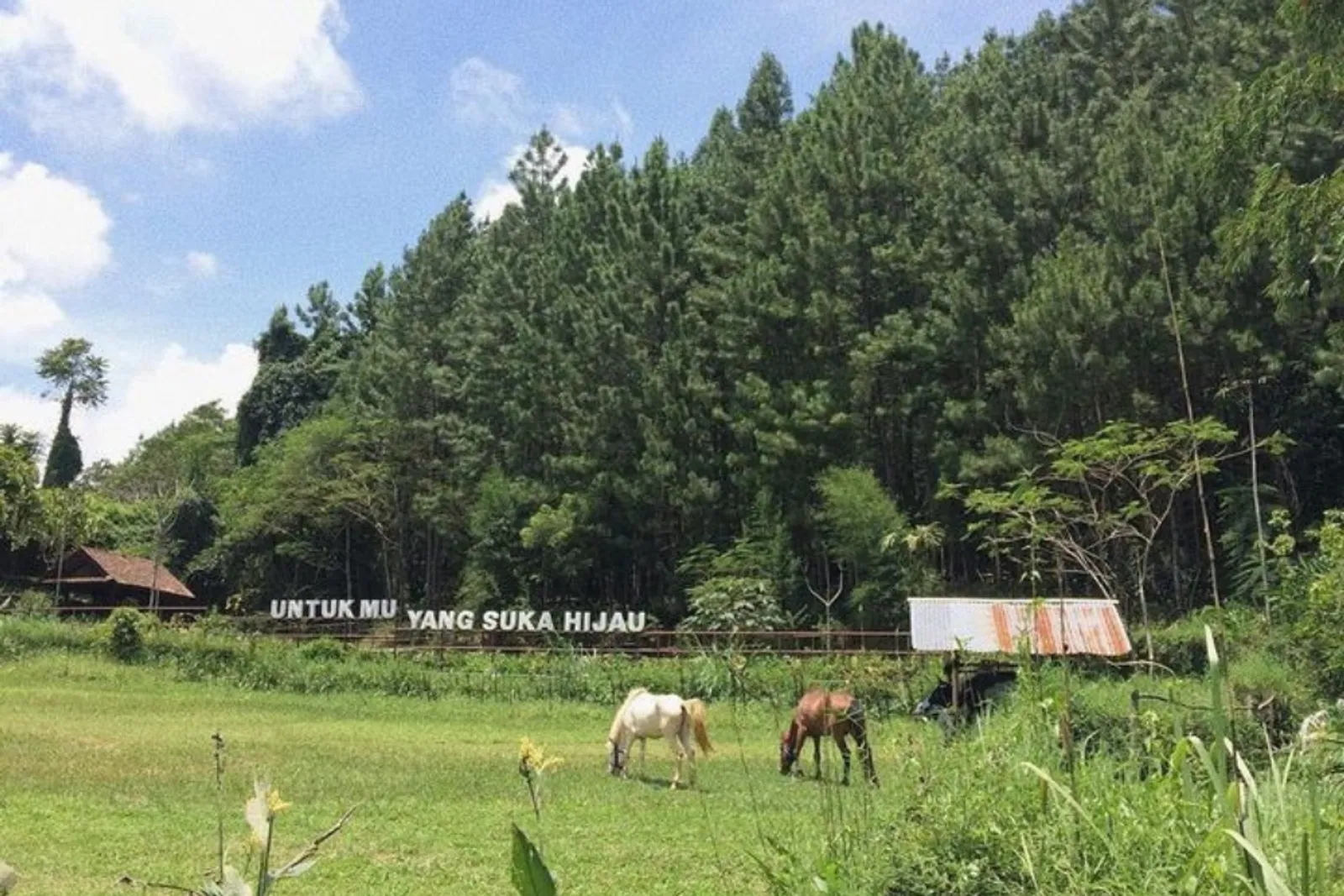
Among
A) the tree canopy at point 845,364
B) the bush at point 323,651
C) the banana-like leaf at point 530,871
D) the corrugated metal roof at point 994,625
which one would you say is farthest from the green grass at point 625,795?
the tree canopy at point 845,364

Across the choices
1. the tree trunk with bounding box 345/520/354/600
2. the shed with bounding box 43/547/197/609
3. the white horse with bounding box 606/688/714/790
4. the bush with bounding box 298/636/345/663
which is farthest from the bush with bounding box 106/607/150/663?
the white horse with bounding box 606/688/714/790

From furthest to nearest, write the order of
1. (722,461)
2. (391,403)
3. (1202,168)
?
(391,403), (722,461), (1202,168)

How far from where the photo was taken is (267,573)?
132ft

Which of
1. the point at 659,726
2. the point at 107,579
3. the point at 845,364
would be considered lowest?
the point at 659,726

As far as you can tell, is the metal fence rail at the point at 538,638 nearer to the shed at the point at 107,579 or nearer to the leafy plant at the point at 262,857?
the shed at the point at 107,579

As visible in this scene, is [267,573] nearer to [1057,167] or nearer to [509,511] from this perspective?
[509,511]

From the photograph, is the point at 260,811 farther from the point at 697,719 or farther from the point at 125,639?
the point at 125,639

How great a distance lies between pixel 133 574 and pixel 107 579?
1.91m

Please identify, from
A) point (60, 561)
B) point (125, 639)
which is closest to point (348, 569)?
point (60, 561)

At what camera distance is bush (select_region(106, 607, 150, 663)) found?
22.9 meters

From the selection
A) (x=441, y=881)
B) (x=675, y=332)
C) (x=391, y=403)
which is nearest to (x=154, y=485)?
(x=391, y=403)

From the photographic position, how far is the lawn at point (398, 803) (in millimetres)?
5711

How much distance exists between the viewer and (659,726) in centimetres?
1071

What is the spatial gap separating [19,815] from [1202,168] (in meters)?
9.41
